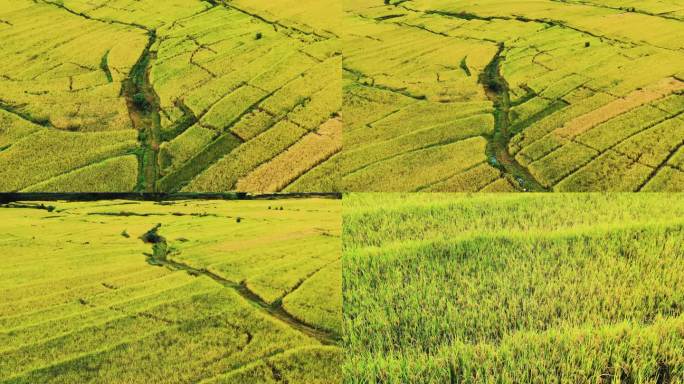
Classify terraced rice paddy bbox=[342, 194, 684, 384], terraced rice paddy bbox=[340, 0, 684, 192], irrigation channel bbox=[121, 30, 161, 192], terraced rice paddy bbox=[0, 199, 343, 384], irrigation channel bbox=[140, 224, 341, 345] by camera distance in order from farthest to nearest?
terraced rice paddy bbox=[340, 0, 684, 192] → irrigation channel bbox=[121, 30, 161, 192] → irrigation channel bbox=[140, 224, 341, 345] → terraced rice paddy bbox=[0, 199, 343, 384] → terraced rice paddy bbox=[342, 194, 684, 384]

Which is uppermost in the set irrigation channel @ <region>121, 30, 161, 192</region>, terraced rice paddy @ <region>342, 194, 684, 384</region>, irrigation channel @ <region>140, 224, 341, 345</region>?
irrigation channel @ <region>121, 30, 161, 192</region>

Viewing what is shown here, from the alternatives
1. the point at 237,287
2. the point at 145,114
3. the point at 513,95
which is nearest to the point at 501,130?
the point at 513,95

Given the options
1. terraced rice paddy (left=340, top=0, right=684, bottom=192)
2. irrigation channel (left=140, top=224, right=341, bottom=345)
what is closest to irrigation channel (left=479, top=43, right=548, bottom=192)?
terraced rice paddy (left=340, top=0, right=684, bottom=192)

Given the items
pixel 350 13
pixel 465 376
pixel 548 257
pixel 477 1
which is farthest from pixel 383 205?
pixel 477 1

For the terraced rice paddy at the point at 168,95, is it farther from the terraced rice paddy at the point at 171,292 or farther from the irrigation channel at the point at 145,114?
the terraced rice paddy at the point at 171,292

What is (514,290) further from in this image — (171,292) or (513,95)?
(513,95)

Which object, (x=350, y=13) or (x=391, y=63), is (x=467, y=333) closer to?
(x=391, y=63)

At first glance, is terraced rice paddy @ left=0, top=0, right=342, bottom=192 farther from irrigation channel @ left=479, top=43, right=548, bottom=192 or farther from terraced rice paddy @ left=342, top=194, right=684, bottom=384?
irrigation channel @ left=479, top=43, right=548, bottom=192
